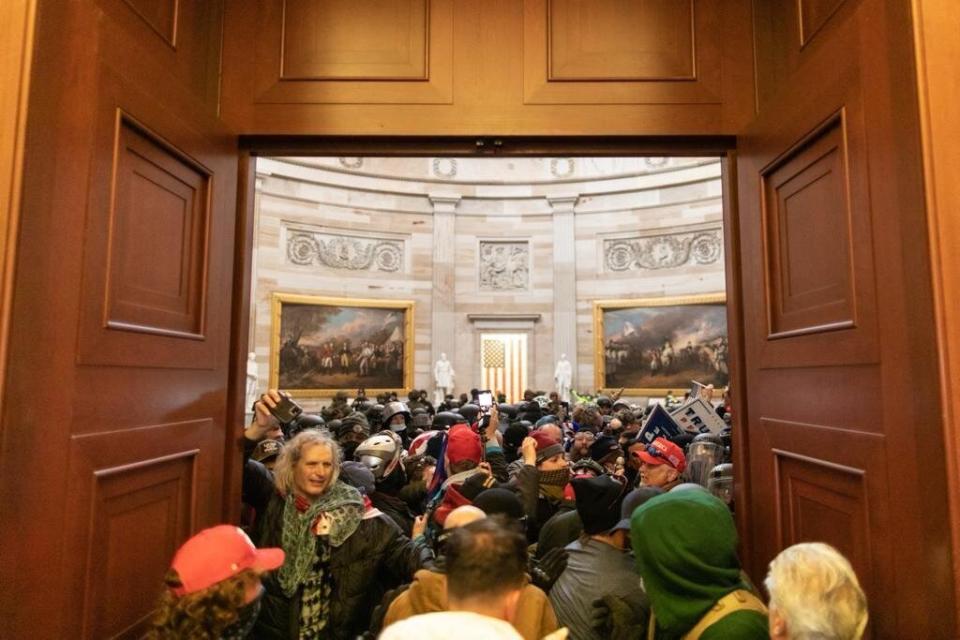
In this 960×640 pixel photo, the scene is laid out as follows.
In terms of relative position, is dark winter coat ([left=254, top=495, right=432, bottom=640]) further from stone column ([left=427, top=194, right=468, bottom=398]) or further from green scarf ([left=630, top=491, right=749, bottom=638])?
stone column ([left=427, top=194, right=468, bottom=398])

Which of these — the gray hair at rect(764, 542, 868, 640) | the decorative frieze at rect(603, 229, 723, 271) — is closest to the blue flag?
the gray hair at rect(764, 542, 868, 640)

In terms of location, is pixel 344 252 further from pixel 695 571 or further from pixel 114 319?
pixel 695 571

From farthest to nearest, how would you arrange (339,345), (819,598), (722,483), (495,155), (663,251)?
(663,251), (339,345), (722,483), (495,155), (819,598)

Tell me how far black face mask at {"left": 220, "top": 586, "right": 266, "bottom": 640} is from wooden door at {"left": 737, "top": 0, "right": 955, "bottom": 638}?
6.10ft

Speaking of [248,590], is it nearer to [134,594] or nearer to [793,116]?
[134,594]

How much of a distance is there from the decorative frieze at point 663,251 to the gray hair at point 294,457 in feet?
58.3

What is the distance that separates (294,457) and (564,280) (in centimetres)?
1815

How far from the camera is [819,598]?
1475 mm

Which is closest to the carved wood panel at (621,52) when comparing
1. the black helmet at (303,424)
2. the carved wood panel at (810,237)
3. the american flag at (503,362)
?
the carved wood panel at (810,237)

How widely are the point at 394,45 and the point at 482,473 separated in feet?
7.54

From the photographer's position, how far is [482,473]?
341 cm

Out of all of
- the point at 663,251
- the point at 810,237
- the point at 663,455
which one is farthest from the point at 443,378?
the point at 810,237

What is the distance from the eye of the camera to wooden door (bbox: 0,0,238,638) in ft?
5.10

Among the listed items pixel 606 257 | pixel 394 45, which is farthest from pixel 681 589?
pixel 606 257
